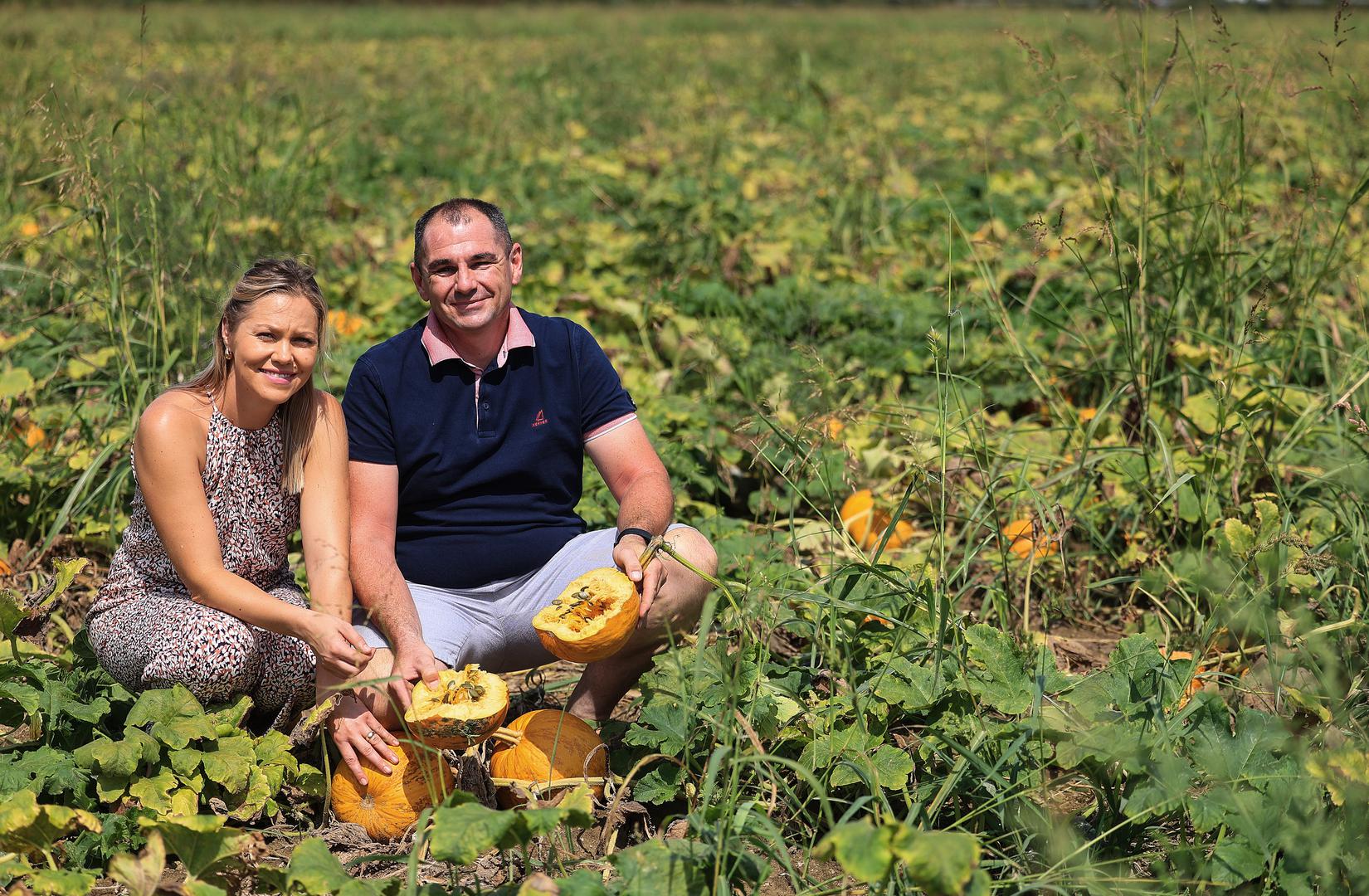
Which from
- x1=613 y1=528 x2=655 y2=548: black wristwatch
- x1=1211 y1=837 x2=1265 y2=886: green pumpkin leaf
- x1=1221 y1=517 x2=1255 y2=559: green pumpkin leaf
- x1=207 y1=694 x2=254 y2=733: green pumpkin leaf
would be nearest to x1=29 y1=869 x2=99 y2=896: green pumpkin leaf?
x1=207 y1=694 x2=254 y2=733: green pumpkin leaf

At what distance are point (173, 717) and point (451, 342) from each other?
39.1 inches

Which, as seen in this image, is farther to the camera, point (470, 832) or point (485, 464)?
point (485, 464)

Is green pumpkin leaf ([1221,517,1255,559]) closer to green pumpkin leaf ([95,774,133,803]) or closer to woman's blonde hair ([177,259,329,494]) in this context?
woman's blonde hair ([177,259,329,494])

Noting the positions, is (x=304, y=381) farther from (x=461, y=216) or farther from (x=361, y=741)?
(x=361, y=741)

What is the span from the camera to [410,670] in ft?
7.87

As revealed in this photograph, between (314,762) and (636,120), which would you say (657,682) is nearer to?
(314,762)

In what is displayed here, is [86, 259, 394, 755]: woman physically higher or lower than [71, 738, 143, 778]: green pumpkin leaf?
higher

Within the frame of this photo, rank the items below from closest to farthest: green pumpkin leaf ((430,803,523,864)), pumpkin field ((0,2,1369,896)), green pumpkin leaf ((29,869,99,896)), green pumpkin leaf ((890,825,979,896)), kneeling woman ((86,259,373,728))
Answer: green pumpkin leaf ((890,825,979,896)) < green pumpkin leaf ((430,803,523,864)) < green pumpkin leaf ((29,869,99,896)) < pumpkin field ((0,2,1369,896)) < kneeling woman ((86,259,373,728))

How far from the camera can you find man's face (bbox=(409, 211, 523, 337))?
2.70 meters

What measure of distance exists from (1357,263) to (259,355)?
13.2 feet

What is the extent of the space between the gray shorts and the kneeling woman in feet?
0.75

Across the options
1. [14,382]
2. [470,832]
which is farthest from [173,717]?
[14,382]

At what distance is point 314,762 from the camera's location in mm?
2619

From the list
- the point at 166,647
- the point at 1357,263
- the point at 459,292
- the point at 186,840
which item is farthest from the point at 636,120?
the point at 186,840
